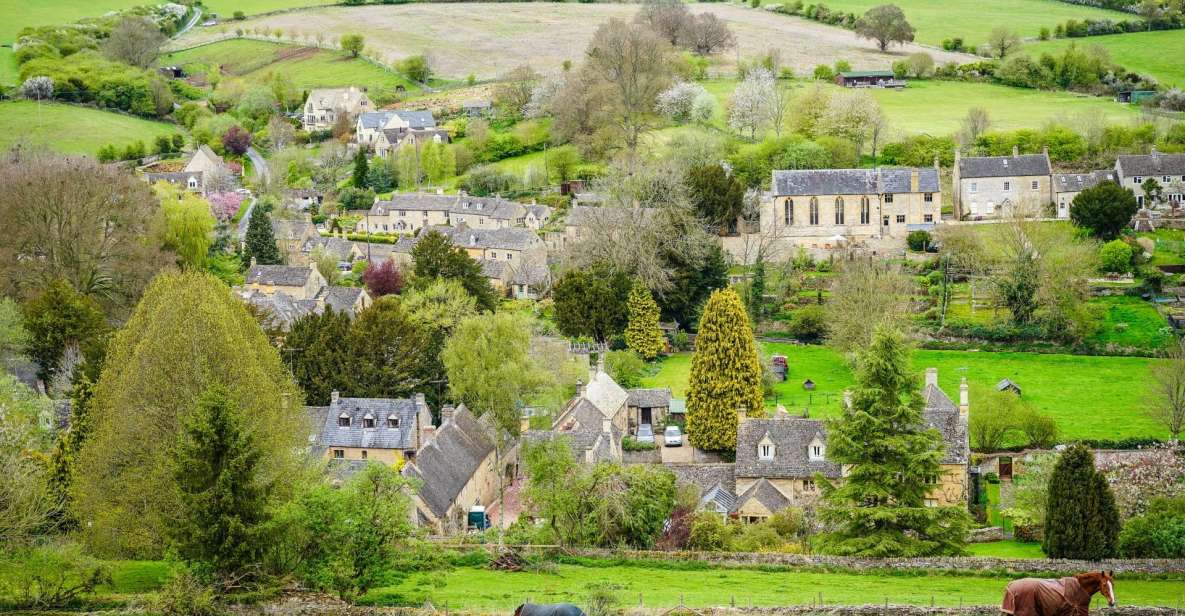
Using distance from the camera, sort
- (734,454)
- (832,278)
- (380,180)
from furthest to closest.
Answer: (380,180) < (832,278) < (734,454)

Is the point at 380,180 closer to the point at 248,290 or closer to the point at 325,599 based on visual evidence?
the point at 248,290

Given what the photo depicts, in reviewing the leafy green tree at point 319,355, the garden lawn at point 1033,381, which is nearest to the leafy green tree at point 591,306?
the garden lawn at point 1033,381

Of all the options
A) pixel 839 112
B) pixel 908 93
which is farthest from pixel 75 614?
pixel 908 93

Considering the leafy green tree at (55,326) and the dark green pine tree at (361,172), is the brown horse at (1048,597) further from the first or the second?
the dark green pine tree at (361,172)

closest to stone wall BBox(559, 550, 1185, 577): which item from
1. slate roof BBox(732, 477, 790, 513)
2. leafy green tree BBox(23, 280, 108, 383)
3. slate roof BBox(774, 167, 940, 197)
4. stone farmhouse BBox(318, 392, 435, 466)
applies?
slate roof BBox(732, 477, 790, 513)

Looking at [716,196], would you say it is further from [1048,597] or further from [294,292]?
[1048,597]
